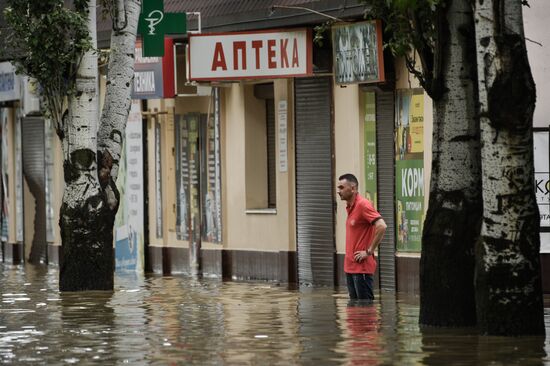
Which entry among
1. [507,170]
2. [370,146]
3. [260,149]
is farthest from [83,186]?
[507,170]

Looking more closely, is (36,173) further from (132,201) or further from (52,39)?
(52,39)

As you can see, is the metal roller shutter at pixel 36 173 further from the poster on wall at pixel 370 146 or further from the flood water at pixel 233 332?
the poster on wall at pixel 370 146

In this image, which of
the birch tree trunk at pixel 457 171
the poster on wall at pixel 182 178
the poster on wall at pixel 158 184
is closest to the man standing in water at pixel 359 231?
the birch tree trunk at pixel 457 171

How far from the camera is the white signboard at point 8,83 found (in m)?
39.8

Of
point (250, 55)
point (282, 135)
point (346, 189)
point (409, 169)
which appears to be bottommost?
point (346, 189)

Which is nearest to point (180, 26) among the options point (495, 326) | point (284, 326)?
point (284, 326)

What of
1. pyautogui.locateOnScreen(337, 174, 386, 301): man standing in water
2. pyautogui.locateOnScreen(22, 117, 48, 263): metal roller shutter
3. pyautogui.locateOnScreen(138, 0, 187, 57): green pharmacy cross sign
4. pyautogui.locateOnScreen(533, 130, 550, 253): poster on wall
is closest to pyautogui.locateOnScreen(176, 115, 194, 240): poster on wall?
pyautogui.locateOnScreen(138, 0, 187, 57): green pharmacy cross sign

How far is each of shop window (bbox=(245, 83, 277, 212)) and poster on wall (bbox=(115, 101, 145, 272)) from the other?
4154mm

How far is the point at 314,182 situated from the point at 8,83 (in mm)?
12581

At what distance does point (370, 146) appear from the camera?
91.1ft

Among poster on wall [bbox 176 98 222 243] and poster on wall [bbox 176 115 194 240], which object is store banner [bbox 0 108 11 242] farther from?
poster on wall [bbox 176 98 222 243]

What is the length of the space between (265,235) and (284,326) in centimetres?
1130

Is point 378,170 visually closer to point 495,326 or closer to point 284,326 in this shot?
point 284,326

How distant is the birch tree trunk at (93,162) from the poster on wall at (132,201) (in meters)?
8.94
